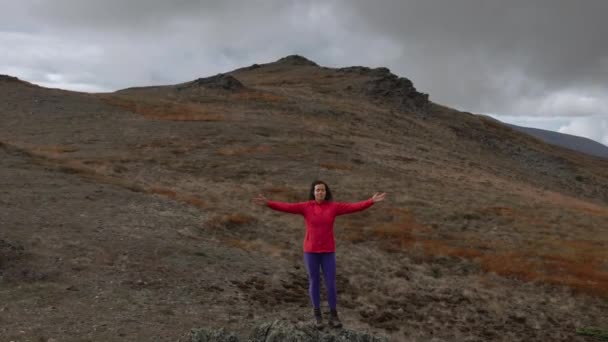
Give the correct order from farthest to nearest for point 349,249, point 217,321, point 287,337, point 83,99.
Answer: point 83,99 < point 349,249 < point 217,321 < point 287,337

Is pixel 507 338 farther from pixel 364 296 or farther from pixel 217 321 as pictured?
pixel 217 321

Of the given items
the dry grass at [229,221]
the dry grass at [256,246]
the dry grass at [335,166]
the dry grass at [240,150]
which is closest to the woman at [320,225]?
the dry grass at [256,246]

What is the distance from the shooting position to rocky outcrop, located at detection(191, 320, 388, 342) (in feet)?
44.1

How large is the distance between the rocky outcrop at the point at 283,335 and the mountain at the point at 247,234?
743 mm

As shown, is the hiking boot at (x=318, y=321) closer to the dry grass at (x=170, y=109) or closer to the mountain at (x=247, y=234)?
the mountain at (x=247, y=234)

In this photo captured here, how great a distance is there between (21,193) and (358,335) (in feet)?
80.1

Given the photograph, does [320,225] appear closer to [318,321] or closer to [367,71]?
[318,321]

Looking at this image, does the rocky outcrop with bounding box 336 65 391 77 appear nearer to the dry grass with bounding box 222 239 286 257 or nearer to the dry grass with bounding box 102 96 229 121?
the dry grass with bounding box 102 96 229 121

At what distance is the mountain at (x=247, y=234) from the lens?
19484mm

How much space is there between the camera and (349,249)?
30578mm

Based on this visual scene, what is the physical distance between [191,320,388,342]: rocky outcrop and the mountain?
743 millimetres

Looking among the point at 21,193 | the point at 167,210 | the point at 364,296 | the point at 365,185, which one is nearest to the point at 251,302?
the point at 364,296

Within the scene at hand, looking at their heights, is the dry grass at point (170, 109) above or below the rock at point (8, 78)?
below

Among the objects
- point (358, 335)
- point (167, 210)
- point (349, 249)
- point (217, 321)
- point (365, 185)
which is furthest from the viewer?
point (365, 185)
